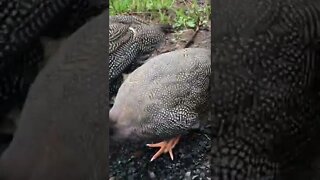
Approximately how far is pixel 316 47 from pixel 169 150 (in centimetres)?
34

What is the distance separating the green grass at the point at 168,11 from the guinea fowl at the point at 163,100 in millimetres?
56

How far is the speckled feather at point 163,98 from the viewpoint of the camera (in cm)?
107

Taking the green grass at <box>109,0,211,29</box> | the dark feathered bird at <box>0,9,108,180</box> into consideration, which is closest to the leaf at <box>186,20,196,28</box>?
the green grass at <box>109,0,211,29</box>

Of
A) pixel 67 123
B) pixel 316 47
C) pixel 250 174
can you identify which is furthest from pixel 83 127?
pixel 316 47

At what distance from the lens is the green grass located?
3.50 ft

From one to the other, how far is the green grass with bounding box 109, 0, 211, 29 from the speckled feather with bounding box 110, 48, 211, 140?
55 millimetres

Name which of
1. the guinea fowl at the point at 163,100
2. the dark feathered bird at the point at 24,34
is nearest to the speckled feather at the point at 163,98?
the guinea fowl at the point at 163,100

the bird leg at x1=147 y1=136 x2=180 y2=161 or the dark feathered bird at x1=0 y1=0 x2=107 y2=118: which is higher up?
the dark feathered bird at x1=0 y1=0 x2=107 y2=118

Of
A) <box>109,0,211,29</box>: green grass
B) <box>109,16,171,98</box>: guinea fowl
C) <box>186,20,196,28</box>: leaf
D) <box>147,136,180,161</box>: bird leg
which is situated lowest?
<box>147,136,180,161</box>: bird leg

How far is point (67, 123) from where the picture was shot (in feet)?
3.42

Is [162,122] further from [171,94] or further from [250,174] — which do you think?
[250,174]

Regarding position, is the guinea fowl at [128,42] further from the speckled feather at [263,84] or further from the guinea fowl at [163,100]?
the speckled feather at [263,84]

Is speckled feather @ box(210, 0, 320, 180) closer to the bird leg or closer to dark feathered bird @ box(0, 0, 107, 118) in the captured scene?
the bird leg

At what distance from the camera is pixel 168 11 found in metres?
1.07
